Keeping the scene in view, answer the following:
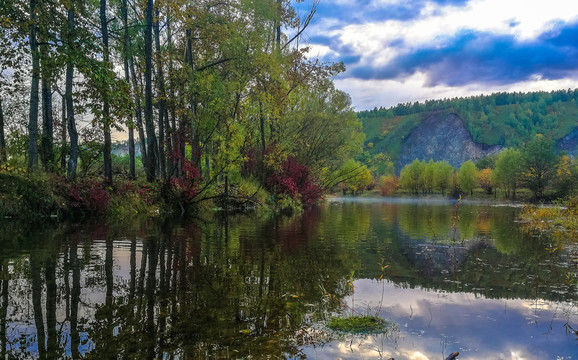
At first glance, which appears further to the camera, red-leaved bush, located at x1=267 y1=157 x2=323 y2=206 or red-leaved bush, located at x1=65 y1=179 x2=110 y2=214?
red-leaved bush, located at x1=267 y1=157 x2=323 y2=206

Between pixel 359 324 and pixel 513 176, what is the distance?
8339 cm

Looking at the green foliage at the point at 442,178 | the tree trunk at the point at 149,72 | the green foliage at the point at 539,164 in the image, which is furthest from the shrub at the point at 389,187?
the tree trunk at the point at 149,72

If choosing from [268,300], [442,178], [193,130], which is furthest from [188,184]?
[442,178]

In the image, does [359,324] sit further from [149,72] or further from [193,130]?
[149,72]

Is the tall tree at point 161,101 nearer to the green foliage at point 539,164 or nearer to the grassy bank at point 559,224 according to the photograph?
the grassy bank at point 559,224

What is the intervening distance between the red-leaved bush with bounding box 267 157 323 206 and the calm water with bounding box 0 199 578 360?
1814 cm

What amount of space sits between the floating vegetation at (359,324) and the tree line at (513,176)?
4021 cm

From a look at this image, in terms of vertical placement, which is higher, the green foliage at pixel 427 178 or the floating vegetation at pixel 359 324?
the green foliage at pixel 427 178

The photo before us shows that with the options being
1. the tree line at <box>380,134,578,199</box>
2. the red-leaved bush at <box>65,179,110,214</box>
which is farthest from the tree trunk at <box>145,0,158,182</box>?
the tree line at <box>380,134,578,199</box>

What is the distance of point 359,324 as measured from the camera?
542cm

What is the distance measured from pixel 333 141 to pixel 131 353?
3402 cm

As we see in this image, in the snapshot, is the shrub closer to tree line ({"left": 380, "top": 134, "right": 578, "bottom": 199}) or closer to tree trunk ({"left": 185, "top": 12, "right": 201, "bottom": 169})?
tree line ({"left": 380, "top": 134, "right": 578, "bottom": 199})

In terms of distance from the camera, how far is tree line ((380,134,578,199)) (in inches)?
2516

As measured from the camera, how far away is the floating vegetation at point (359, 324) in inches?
207
